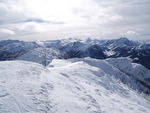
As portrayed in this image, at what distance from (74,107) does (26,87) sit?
5.84 meters

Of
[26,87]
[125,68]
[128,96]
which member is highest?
[26,87]

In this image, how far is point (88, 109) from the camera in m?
20.6

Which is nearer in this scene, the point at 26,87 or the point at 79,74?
the point at 26,87

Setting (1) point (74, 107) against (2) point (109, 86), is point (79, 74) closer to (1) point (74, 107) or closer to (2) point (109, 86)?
(2) point (109, 86)

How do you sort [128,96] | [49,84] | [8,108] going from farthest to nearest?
[128,96] → [49,84] → [8,108]

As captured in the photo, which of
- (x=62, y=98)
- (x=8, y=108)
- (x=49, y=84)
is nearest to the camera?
(x=8, y=108)

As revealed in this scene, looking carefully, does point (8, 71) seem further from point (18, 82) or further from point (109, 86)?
point (109, 86)

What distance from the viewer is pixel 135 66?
178m

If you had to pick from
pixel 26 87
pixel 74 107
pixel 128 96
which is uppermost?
pixel 26 87

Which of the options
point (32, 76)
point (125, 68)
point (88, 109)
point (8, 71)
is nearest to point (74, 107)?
point (88, 109)

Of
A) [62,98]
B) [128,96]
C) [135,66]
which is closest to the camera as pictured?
[62,98]

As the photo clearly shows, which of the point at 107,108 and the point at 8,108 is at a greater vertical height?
the point at 8,108

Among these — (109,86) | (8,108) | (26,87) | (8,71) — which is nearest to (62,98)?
(26,87)

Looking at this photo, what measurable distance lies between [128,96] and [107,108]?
10.6m
